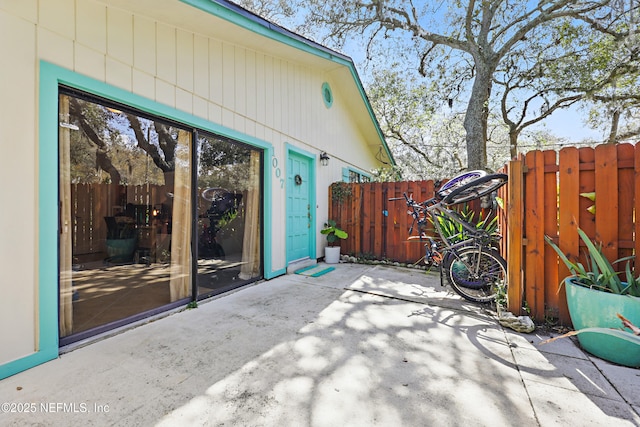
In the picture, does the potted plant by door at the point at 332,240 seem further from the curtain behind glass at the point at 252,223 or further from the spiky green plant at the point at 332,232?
the curtain behind glass at the point at 252,223

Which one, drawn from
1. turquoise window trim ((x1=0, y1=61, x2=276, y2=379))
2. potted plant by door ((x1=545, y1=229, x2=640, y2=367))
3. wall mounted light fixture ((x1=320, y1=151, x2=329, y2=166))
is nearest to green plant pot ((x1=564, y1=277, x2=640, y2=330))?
potted plant by door ((x1=545, y1=229, x2=640, y2=367))

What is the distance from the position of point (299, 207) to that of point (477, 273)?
3.17 metres

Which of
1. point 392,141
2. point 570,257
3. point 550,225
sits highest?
point 392,141

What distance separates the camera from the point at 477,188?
10.7 feet

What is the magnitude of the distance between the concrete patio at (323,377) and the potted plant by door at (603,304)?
111mm

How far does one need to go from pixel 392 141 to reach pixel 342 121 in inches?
357

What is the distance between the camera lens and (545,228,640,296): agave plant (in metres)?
2.06

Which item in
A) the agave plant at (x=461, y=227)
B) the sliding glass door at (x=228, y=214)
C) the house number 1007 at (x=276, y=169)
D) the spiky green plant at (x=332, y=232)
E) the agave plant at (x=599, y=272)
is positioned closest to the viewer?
the agave plant at (x=599, y=272)

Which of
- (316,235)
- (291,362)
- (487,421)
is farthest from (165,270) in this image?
(487,421)

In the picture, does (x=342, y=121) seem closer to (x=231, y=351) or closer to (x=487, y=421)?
(x=231, y=351)

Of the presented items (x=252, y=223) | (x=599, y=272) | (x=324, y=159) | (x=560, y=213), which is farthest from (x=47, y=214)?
(x=324, y=159)

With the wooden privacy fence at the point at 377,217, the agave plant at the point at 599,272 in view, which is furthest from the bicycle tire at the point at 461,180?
the wooden privacy fence at the point at 377,217

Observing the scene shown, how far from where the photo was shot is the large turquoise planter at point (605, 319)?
191 centimetres

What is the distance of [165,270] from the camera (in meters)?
3.45
